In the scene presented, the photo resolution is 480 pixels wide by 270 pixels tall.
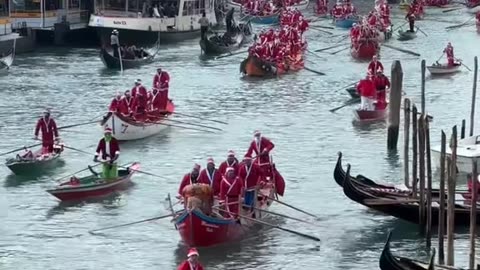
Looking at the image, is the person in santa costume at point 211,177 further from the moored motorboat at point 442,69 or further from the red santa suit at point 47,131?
the moored motorboat at point 442,69

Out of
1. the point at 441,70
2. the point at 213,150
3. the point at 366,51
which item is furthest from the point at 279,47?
the point at 213,150

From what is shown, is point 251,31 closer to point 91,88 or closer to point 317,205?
point 91,88

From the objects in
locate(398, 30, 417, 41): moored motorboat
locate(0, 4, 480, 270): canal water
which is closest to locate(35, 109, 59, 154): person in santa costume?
locate(0, 4, 480, 270): canal water

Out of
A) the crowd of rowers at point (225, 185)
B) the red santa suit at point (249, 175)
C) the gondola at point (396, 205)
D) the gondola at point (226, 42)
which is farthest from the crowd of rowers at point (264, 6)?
the red santa suit at point (249, 175)

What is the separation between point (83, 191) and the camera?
2164cm

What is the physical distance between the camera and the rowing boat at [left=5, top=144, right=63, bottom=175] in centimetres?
2369

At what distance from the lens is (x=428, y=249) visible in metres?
18.9

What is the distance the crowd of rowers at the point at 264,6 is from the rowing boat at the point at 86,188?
117 feet

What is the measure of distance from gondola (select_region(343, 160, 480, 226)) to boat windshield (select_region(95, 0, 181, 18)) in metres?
28.5

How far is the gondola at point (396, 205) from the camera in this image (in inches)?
766

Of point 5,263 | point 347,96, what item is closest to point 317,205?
point 5,263

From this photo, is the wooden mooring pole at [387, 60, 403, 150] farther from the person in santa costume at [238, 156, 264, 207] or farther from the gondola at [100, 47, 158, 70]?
the gondola at [100, 47, 158, 70]

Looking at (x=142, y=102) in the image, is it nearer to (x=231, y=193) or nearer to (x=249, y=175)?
(x=249, y=175)

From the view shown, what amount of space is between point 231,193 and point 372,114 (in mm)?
11576
